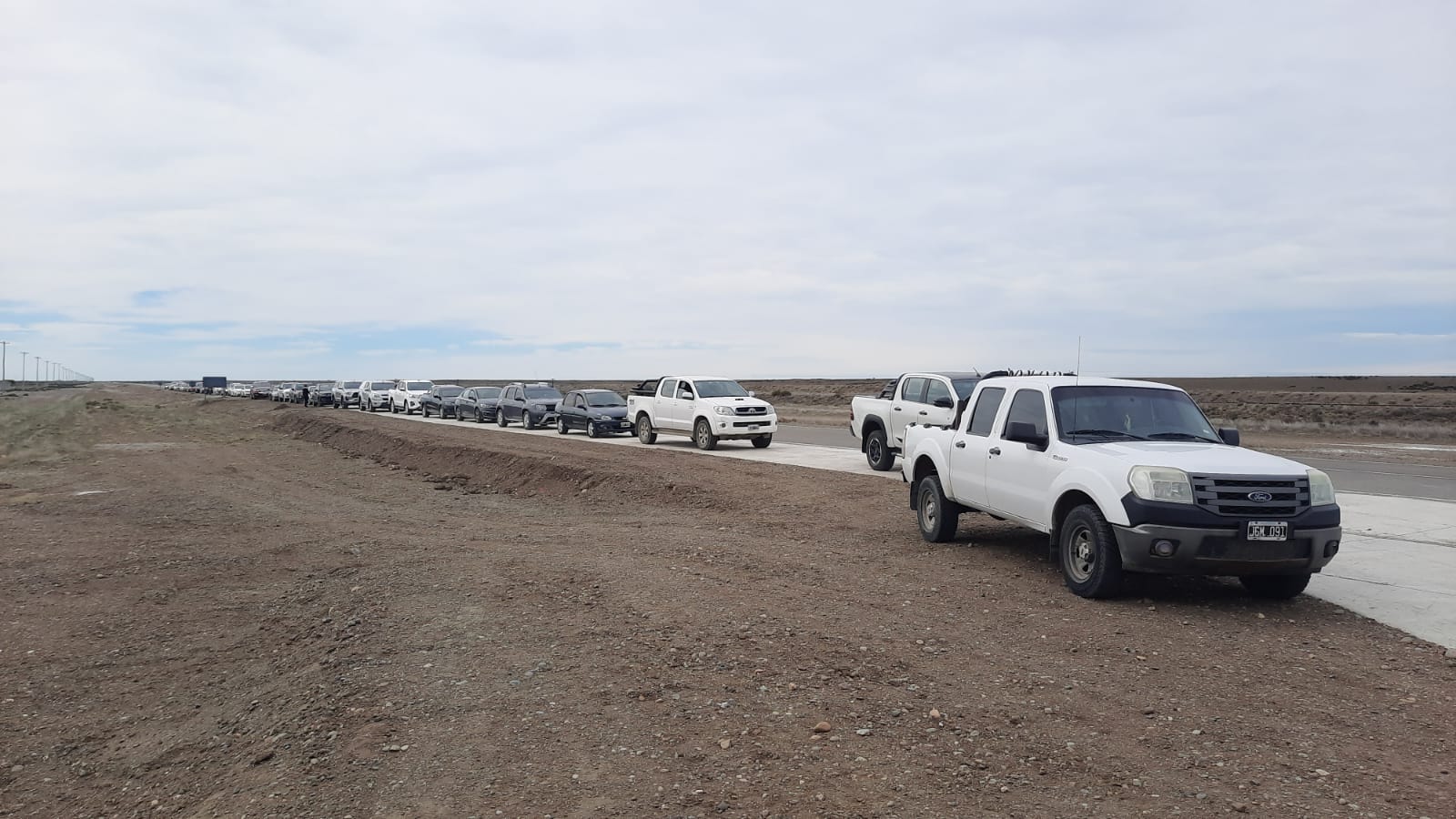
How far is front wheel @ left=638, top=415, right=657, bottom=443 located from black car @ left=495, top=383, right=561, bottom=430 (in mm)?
8813

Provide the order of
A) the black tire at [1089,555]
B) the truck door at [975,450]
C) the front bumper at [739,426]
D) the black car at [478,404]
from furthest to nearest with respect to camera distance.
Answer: the black car at [478,404] → the front bumper at [739,426] → the truck door at [975,450] → the black tire at [1089,555]

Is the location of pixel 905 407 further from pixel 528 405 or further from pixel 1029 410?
pixel 528 405

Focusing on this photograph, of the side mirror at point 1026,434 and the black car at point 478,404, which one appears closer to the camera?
the side mirror at point 1026,434

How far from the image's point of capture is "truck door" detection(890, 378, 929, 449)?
18125mm

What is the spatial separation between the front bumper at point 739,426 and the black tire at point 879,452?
6262 mm

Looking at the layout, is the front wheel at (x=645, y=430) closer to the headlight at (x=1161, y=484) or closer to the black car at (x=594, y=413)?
the black car at (x=594, y=413)

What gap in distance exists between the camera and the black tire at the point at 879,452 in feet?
62.9

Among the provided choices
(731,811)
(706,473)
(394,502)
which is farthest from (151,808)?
(706,473)

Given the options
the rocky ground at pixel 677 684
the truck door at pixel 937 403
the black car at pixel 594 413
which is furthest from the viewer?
the black car at pixel 594 413

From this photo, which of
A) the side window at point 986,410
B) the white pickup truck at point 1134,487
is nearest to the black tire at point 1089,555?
the white pickup truck at point 1134,487

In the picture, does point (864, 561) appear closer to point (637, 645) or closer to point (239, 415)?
point (637, 645)

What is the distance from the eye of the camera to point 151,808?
15.1 feet

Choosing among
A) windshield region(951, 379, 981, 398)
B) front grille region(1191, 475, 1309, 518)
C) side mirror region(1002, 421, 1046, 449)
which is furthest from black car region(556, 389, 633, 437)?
front grille region(1191, 475, 1309, 518)

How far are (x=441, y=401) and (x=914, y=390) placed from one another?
34.7 m
